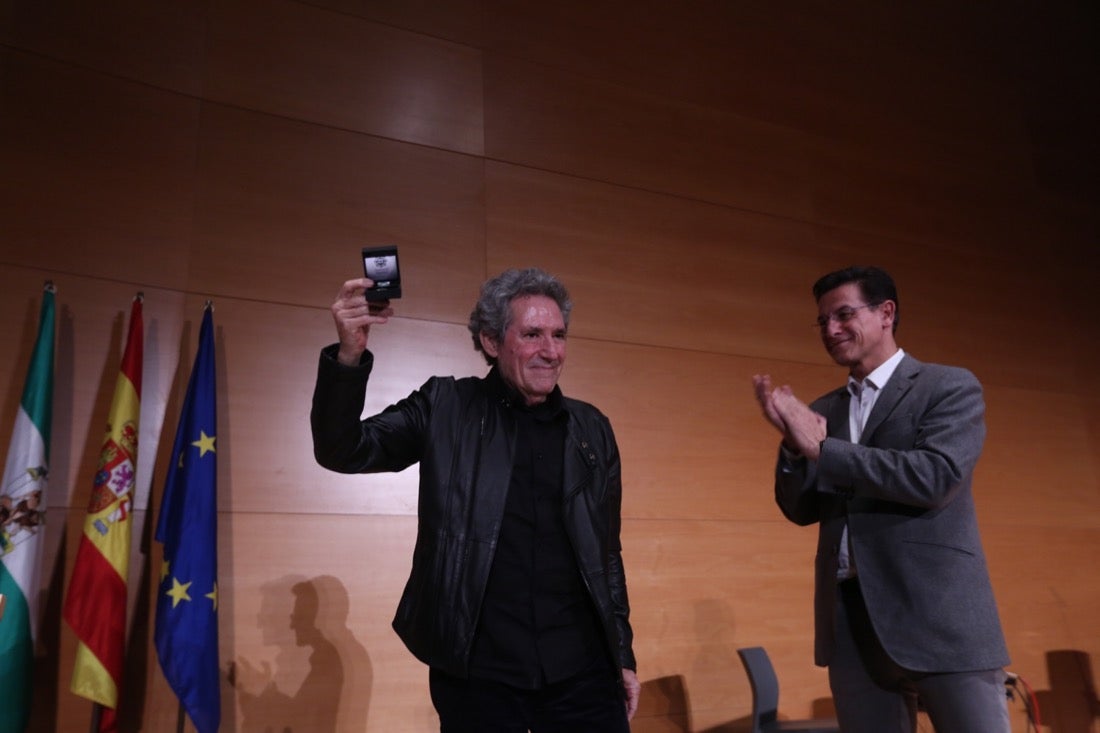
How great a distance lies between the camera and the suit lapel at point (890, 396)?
2301 millimetres

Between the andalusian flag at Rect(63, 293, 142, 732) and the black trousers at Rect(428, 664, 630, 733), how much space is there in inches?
48.6

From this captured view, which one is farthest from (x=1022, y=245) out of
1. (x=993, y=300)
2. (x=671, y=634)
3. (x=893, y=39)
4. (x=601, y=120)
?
(x=671, y=634)

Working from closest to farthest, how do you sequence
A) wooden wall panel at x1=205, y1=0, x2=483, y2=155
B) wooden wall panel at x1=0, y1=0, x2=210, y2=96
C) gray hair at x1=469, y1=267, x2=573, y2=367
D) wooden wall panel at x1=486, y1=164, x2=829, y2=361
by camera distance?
1. gray hair at x1=469, y1=267, x2=573, y2=367
2. wooden wall panel at x1=0, y1=0, x2=210, y2=96
3. wooden wall panel at x1=205, y1=0, x2=483, y2=155
4. wooden wall panel at x1=486, y1=164, x2=829, y2=361

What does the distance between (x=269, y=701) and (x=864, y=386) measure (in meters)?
2.02

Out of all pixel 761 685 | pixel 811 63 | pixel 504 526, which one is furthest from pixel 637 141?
pixel 504 526

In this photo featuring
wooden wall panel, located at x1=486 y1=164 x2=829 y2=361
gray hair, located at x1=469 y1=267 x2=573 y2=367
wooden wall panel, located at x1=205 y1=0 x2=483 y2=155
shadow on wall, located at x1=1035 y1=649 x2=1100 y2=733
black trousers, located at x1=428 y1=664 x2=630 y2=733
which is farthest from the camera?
shadow on wall, located at x1=1035 y1=649 x2=1100 y2=733

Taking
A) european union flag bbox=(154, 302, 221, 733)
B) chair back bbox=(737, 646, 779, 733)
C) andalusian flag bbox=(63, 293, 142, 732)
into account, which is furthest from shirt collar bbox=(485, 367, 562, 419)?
Result: chair back bbox=(737, 646, 779, 733)

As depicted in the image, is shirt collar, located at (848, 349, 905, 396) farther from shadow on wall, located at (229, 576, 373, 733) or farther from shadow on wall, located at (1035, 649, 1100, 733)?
shadow on wall, located at (1035, 649, 1100, 733)

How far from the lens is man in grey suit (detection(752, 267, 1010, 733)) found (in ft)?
6.62

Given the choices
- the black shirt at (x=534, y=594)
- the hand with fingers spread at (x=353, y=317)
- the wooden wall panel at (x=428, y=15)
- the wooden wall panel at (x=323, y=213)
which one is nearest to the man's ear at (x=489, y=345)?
the black shirt at (x=534, y=594)

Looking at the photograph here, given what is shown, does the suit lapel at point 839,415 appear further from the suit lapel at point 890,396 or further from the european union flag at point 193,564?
the european union flag at point 193,564

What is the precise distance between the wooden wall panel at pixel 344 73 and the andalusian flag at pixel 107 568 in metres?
1.30

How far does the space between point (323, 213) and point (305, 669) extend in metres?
1.61

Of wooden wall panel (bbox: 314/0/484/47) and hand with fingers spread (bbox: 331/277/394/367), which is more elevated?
wooden wall panel (bbox: 314/0/484/47)
